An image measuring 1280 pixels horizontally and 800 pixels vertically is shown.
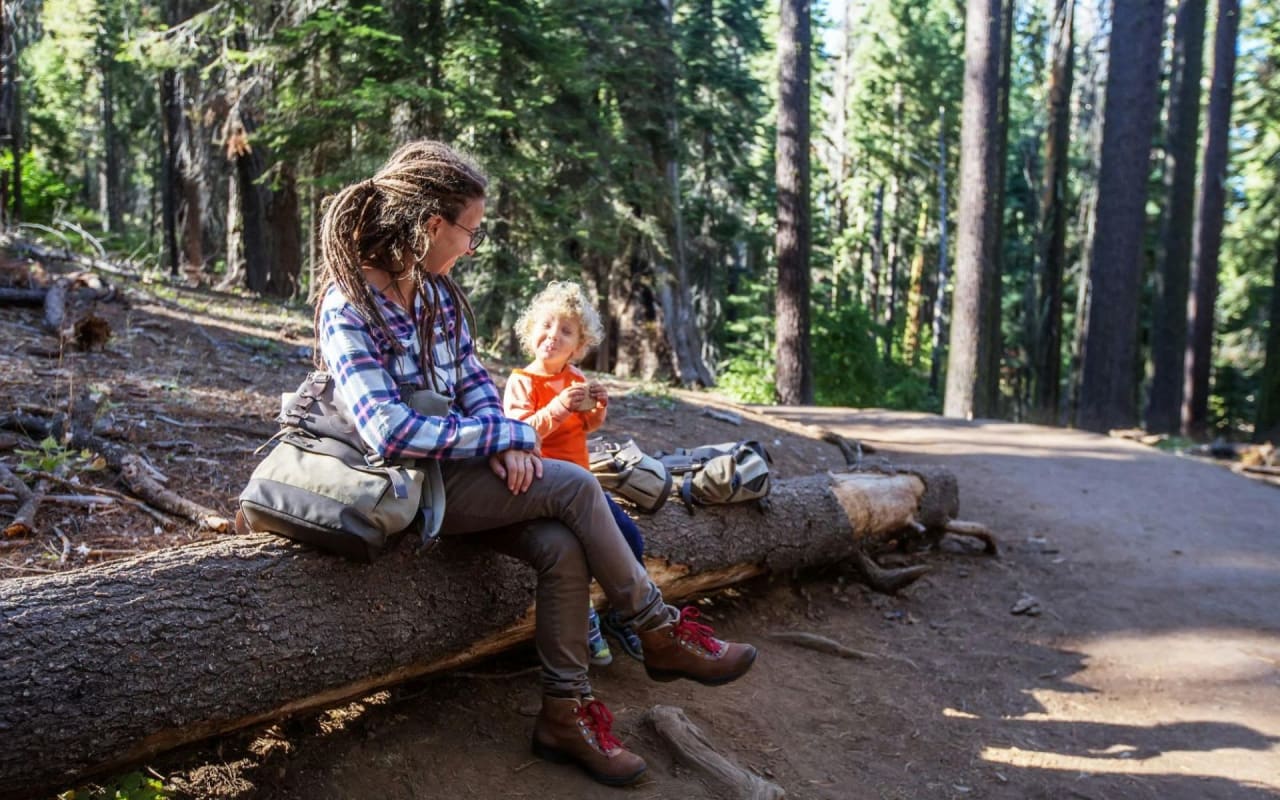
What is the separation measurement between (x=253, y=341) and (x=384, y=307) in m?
6.37

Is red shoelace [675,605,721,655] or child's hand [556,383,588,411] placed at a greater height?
child's hand [556,383,588,411]

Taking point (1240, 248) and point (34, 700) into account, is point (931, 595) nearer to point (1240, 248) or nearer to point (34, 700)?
point (34, 700)

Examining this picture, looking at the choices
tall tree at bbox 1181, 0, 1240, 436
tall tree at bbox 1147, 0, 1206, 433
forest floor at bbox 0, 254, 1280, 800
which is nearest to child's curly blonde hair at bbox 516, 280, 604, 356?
forest floor at bbox 0, 254, 1280, 800

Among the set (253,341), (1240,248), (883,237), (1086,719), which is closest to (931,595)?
(1086,719)

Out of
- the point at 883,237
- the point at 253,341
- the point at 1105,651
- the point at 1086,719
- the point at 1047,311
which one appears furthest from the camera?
the point at 883,237

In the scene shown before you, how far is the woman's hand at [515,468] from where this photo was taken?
137 inches

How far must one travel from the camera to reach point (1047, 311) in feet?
67.5

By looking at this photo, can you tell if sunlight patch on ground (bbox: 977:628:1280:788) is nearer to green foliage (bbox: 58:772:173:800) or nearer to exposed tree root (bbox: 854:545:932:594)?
exposed tree root (bbox: 854:545:932:594)

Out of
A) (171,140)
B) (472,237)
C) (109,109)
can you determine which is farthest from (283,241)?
(109,109)

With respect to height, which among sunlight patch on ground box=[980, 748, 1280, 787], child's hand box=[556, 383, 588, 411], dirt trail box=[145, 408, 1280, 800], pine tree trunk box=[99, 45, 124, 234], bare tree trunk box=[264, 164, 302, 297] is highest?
pine tree trunk box=[99, 45, 124, 234]

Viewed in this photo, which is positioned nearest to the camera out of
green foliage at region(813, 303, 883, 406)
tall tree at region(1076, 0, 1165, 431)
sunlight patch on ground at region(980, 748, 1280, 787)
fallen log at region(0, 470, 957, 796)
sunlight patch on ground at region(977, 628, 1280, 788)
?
fallen log at region(0, 470, 957, 796)

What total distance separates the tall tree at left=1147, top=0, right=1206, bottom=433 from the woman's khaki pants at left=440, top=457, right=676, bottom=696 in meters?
17.2

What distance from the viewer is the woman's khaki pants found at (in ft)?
11.6

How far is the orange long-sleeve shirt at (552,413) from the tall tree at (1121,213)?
12872 millimetres
